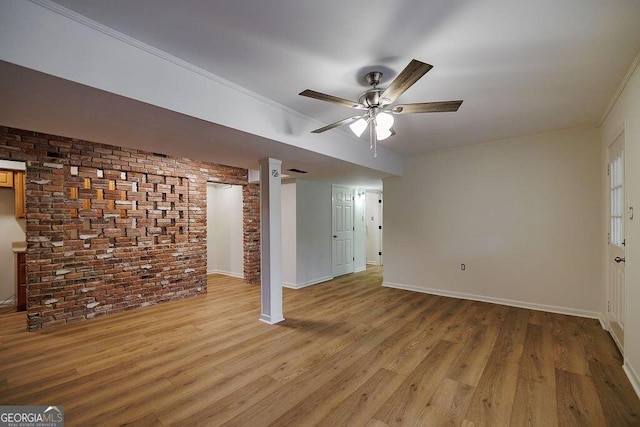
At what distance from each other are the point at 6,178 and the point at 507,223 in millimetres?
7706

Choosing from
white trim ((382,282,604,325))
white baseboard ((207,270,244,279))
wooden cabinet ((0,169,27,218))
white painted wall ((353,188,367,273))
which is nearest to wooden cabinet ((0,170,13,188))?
wooden cabinet ((0,169,27,218))

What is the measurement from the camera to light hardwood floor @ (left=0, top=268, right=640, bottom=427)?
195cm

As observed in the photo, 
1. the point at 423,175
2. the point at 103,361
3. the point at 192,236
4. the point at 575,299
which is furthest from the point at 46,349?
the point at 575,299

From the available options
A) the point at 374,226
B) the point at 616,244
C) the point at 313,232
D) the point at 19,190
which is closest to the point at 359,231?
the point at 374,226

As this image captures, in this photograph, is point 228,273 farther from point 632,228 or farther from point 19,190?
point 632,228

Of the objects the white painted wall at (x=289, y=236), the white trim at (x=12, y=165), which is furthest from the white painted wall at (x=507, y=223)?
the white trim at (x=12, y=165)

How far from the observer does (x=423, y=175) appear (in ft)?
16.9

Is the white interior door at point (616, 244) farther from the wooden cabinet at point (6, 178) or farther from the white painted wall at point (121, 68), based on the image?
the wooden cabinet at point (6, 178)

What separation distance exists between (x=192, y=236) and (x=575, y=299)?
595 cm

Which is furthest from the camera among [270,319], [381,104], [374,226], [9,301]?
[374,226]

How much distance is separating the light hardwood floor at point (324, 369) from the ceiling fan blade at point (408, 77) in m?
2.26

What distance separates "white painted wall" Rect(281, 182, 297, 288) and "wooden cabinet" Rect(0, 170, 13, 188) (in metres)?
4.29

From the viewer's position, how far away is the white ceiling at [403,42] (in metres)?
1.62

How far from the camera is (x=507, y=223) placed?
4320 millimetres
